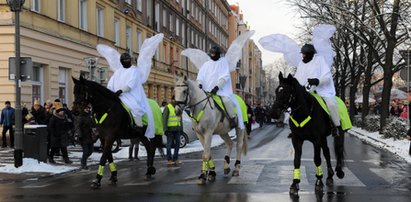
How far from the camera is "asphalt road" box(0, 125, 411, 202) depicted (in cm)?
857

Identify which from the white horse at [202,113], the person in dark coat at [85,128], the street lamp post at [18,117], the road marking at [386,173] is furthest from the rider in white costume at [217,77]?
the street lamp post at [18,117]

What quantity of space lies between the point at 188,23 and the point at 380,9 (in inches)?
1233

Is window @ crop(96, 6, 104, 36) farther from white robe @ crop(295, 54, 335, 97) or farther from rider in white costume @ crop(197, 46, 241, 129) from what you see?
white robe @ crop(295, 54, 335, 97)

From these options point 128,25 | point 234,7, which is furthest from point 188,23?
point 234,7

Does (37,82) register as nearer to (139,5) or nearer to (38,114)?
(38,114)

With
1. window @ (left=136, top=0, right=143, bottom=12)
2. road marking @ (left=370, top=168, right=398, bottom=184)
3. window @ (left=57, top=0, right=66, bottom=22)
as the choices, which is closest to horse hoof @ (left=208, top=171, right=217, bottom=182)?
road marking @ (left=370, top=168, right=398, bottom=184)

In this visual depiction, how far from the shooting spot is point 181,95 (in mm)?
9805

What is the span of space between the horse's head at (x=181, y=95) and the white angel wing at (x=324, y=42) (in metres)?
2.56

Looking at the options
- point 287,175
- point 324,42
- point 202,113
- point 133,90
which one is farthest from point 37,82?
point 324,42

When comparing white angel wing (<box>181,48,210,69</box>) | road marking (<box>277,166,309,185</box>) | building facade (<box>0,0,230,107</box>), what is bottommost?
road marking (<box>277,166,309,185</box>)

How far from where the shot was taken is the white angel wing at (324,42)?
999cm

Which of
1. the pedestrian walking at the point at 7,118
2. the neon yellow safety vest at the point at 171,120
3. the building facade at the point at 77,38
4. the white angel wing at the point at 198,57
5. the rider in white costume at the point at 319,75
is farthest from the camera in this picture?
the building facade at the point at 77,38

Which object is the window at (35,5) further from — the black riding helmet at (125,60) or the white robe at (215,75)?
the white robe at (215,75)

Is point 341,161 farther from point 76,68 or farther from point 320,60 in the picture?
point 76,68
